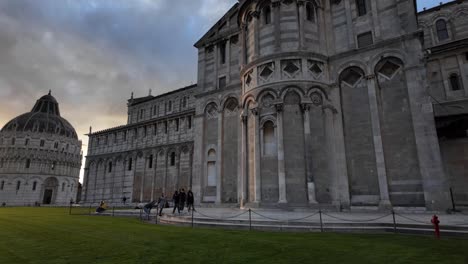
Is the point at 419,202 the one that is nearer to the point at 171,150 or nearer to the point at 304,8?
the point at 304,8

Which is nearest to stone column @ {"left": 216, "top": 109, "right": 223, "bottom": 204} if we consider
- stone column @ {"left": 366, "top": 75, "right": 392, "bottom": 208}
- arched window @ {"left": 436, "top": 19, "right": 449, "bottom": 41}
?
stone column @ {"left": 366, "top": 75, "right": 392, "bottom": 208}

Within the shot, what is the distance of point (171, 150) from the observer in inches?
1730

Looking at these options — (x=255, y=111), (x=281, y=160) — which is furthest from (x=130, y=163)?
(x=281, y=160)

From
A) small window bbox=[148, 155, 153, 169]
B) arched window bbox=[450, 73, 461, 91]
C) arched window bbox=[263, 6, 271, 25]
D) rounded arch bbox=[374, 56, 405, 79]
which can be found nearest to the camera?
rounded arch bbox=[374, 56, 405, 79]

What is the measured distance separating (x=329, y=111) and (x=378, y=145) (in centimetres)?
363

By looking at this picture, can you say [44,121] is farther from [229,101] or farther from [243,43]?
[243,43]

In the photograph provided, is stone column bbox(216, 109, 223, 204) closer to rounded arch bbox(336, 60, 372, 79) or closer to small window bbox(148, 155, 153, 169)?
rounded arch bbox(336, 60, 372, 79)

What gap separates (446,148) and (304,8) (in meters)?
14.9

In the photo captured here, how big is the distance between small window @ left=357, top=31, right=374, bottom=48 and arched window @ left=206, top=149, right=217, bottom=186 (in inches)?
547

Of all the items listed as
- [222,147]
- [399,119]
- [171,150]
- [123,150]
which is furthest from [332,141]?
[123,150]

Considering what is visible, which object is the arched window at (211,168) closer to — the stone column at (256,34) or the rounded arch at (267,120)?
the rounded arch at (267,120)

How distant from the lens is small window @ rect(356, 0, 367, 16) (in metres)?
19.3

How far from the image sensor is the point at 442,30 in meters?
30.3

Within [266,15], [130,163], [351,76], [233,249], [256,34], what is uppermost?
[266,15]
